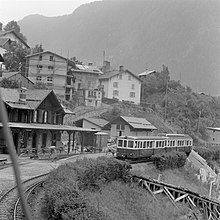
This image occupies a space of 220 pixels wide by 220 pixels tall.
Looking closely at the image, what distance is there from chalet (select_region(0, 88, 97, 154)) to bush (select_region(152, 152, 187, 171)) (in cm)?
610

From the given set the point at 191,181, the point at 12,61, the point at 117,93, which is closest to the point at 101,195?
the point at 191,181

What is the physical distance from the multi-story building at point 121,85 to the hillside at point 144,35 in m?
57.0

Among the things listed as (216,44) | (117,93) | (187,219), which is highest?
(216,44)

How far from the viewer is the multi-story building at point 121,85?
169 feet

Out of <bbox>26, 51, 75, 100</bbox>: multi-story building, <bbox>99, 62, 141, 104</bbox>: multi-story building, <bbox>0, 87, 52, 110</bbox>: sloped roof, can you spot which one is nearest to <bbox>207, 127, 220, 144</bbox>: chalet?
<bbox>99, 62, 141, 104</bbox>: multi-story building

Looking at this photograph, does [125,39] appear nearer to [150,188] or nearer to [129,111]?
[129,111]

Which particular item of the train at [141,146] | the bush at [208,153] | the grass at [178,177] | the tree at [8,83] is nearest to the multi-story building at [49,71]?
the tree at [8,83]

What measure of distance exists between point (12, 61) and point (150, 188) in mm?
30599

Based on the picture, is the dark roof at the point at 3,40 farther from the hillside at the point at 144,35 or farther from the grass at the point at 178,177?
the hillside at the point at 144,35

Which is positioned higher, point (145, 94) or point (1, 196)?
point (145, 94)

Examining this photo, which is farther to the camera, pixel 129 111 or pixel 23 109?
pixel 129 111

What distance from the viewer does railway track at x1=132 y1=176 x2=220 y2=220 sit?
54.7 feet

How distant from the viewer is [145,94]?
198 feet

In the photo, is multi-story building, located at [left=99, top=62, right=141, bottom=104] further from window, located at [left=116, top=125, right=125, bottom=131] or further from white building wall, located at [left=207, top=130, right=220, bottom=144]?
window, located at [left=116, top=125, right=125, bottom=131]
